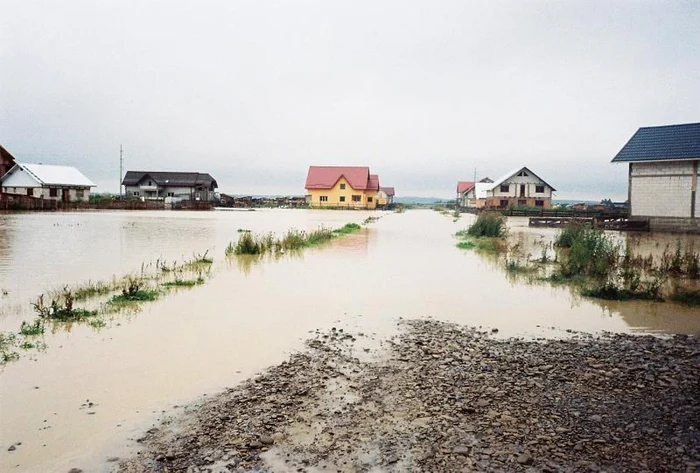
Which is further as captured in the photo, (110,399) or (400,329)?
(400,329)

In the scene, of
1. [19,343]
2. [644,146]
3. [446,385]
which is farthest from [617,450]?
[644,146]

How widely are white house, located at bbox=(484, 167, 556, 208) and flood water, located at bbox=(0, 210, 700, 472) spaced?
49.1 meters

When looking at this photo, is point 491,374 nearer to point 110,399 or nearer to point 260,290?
point 110,399

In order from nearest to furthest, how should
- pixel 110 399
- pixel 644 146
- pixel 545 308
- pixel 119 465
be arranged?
1. pixel 119 465
2. pixel 110 399
3. pixel 545 308
4. pixel 644 146

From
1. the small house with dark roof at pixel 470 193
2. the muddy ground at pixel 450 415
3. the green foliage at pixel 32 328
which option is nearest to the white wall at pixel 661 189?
the muddy ground at pixel 450 415

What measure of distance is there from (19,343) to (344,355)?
4178 mm

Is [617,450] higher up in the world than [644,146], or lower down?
lower down

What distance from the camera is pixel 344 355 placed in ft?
20.6

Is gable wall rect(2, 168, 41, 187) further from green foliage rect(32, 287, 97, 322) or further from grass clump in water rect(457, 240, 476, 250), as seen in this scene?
green foliage rect(32, 287, 97, 322)

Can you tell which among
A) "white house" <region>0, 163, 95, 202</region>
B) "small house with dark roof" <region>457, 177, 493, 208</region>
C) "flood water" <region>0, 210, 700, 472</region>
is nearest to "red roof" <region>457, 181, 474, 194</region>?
"small house with dark roof" <region>457, 177, 493, 208</region>

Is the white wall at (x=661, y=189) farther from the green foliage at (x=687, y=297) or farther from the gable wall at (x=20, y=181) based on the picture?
the gable wall at (x=20, y=181)

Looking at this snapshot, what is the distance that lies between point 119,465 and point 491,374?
3.58 m

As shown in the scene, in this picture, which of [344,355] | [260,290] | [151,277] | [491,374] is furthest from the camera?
[151,277]

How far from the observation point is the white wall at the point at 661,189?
2644 cm
